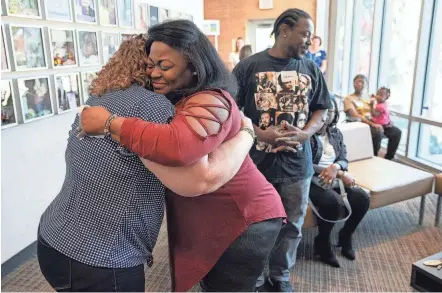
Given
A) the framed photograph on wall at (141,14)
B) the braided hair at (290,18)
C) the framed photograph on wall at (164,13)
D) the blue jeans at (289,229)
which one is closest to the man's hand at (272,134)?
the blue jeans at (289,229)

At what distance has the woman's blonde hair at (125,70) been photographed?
96cm

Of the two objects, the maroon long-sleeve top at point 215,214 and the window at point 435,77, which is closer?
the maroon long-sleeve top at point 215,214

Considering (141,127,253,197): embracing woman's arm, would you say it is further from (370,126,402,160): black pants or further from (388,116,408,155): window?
(388,116,408,155): window

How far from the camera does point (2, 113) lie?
2.14 meters

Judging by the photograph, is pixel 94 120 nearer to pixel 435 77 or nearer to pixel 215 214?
Result: pixel 215 214

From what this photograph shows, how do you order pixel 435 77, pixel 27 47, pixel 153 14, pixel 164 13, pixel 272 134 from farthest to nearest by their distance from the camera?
pixel 435 77 → pixel 164 13 → pixel 153 14 → pixel 27 47 → pixel 272 134

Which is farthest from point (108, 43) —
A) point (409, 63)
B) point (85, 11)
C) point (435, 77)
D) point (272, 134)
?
point (409, 63)

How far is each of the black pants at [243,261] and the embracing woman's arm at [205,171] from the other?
0.23 meters

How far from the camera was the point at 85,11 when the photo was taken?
2.78 metres

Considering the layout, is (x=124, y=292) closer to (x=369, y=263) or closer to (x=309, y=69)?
(x=309, y=69)

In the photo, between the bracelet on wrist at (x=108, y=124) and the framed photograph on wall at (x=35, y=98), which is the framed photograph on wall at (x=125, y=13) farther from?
the bracelet on wrist at (x=108, y=124)

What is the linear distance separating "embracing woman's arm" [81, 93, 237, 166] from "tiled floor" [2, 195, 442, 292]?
156 cm

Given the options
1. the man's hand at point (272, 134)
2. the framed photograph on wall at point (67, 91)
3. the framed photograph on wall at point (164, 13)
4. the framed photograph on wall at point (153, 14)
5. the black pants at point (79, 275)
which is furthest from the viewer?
the framed photograph on wall at point (164, 13)

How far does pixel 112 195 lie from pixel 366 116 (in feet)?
14.2
